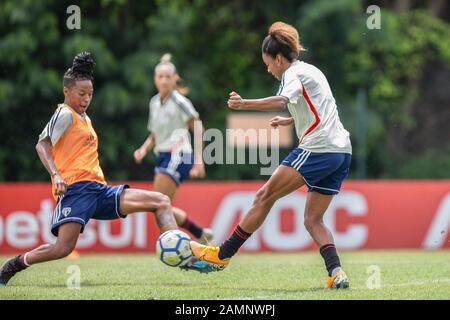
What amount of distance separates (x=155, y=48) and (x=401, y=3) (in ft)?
25.9

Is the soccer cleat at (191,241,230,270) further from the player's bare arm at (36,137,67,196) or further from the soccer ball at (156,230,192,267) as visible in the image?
the player's bare arm at (36,137,67,196)

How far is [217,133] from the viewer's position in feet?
63.4

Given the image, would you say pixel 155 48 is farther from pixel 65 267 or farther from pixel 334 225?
pixel 65 267

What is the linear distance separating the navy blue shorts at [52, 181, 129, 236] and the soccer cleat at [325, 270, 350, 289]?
6.47ft

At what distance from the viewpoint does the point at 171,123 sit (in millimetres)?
12398

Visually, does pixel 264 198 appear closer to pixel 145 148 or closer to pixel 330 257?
pixel 330 257

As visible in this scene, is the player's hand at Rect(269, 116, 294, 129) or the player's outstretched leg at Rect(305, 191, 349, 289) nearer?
the player's hand at Rect(269, 116, 294, 129)

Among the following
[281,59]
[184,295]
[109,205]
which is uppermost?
[281,59]

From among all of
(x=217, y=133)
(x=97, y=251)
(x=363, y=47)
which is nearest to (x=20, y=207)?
(x=97, y=251)

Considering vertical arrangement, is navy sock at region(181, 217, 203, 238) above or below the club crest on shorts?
below

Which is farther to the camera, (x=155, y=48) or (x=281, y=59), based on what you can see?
(x=155, y=48)

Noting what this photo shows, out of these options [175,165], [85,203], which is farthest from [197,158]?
[85,203]

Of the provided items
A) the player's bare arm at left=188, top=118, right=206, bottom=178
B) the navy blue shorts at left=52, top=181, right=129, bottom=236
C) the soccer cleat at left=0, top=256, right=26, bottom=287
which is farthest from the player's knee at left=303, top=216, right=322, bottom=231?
the player's bare arm at left=188, top=118, right=206, bottom=178

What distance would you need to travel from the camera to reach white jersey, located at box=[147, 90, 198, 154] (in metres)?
12.4
